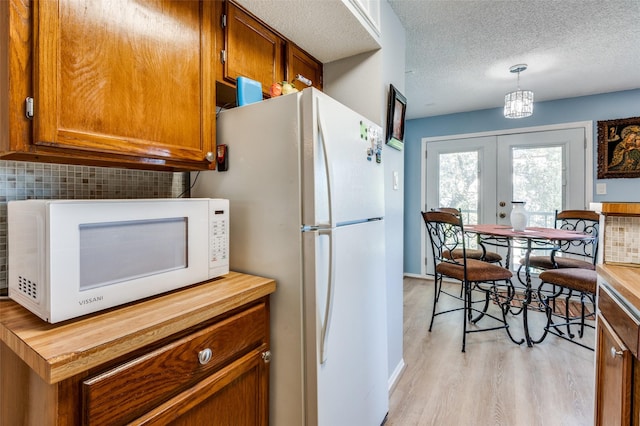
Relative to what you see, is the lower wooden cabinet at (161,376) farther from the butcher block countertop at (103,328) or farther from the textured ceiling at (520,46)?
the textured ceiling at (520,46)

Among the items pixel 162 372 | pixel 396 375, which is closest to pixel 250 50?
pixel 162 372

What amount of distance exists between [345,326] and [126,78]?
1.16 meters

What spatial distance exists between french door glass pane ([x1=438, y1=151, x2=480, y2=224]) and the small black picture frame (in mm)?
2548

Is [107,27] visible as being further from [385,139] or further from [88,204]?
[385,139]

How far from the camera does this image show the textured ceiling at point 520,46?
2.02 m

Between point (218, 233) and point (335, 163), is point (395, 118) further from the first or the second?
point (218, 233)

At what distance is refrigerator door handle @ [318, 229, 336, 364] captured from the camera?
3.67ft

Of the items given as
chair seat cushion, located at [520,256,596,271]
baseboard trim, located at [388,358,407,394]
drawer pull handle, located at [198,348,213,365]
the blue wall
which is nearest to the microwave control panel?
drawer pull handle, located at [198,348,213,365]

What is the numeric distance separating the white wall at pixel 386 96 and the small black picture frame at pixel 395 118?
0.12 ft

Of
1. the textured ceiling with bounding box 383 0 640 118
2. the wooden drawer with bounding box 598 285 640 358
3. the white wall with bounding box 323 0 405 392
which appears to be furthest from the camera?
the textured ceiling with bounding box 383 0 640 118

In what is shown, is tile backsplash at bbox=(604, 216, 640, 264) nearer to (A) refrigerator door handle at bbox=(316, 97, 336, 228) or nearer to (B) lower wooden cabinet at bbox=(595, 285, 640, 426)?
(B) lower wooden cabinet at bbox=(595, 285, 640, 426)

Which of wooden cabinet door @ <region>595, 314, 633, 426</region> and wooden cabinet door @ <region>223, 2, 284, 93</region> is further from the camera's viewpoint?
wooden cabinet door @ <region>223, 2, 284, 93</region>

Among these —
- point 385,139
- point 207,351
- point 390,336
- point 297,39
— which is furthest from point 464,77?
point 207,351

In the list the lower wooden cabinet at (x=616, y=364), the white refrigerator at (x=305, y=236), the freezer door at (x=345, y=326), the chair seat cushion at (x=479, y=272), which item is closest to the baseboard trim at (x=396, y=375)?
the freezer door at (x=345, y=326)
